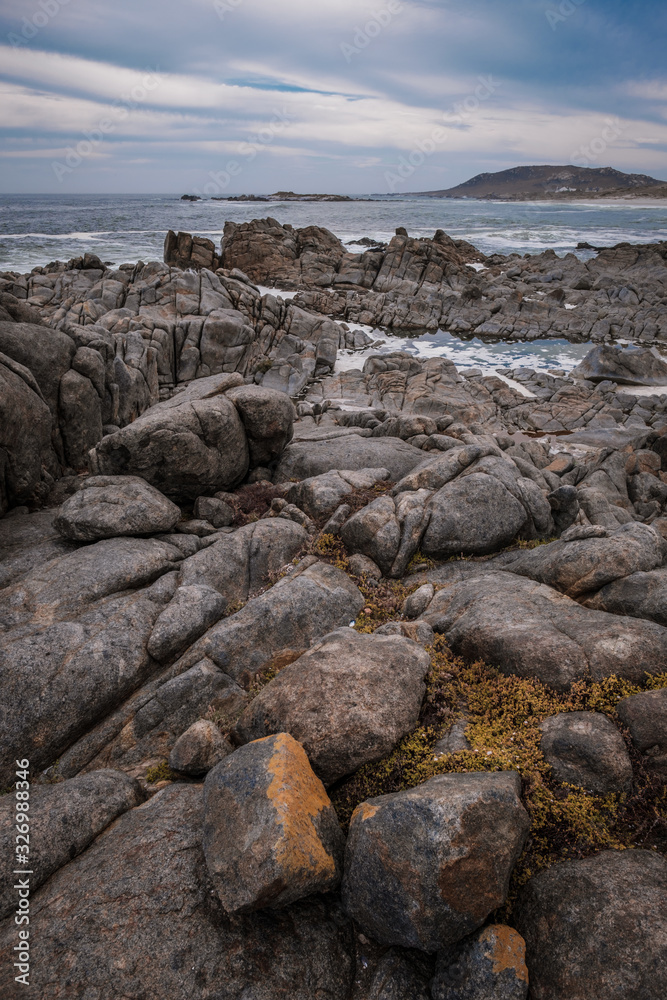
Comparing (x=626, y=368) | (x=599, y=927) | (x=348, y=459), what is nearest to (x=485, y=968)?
(x=599, y=927)

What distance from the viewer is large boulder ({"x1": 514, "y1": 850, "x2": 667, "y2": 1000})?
512 centimetres

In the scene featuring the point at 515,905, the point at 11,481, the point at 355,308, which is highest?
the point at 355,308

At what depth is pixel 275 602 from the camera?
10.8m

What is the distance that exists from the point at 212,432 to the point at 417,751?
11.7 m

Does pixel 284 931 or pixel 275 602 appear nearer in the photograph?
pixel 284 931

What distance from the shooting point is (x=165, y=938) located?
5.68m

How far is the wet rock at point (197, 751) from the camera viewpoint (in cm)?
779

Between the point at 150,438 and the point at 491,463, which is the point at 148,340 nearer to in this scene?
the point at 150,438

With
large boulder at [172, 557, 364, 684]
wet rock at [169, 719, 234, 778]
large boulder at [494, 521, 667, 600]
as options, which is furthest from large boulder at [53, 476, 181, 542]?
large boulder at [494, 521, 667, 600]

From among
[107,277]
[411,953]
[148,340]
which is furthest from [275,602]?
[107,277]

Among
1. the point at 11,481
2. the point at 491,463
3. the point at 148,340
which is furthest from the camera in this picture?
the point at 148,340

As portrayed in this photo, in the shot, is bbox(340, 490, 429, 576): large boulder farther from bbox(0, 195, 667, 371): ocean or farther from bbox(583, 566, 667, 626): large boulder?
bbox(0, 195, 667, 371): ocean

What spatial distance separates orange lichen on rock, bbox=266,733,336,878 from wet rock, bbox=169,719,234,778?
132 centimetres

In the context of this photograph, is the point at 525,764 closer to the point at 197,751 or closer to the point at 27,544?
the point at 197,751
